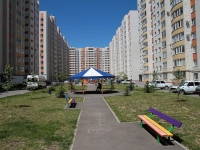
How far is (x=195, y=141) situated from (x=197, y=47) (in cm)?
3007

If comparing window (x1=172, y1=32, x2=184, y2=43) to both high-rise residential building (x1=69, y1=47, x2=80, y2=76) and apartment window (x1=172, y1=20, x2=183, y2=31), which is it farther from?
high-rise residential building (x1=69, y1=47, x2=80, y2=76)

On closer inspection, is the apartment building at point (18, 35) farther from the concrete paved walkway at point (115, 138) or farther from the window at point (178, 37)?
the concrete paved walkway at point (115, 138)

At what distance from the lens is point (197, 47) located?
32.7 metres

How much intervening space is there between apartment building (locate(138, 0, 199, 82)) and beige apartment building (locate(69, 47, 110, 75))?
375 ft

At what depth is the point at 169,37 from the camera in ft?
150

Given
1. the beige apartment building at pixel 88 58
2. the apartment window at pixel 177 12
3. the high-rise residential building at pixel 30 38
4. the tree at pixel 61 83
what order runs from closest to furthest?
the tree at pixel 61 83
the apartment window at pixel 177 12
the high-rise residential building at pixel 30 38
the beige apartment building at pixel 88 58

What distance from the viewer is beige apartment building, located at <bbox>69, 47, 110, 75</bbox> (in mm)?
178750

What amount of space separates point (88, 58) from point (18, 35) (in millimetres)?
125978

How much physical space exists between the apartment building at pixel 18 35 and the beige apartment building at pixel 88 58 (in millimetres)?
105581

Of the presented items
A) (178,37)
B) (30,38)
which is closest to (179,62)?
(178,37)

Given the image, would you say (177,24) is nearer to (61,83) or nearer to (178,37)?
(178,37)

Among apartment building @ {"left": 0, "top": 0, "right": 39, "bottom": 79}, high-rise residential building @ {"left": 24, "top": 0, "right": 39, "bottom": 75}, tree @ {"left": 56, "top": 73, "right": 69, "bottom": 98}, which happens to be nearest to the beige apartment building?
apartment building @ {"left": 0, "top": 0, "right": 39, "bottom": 79}

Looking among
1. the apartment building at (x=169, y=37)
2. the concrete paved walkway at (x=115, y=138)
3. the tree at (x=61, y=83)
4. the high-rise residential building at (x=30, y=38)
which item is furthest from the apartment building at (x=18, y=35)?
the concrete paved walkway at (x=115, y=138)

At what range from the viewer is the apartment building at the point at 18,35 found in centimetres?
4822
